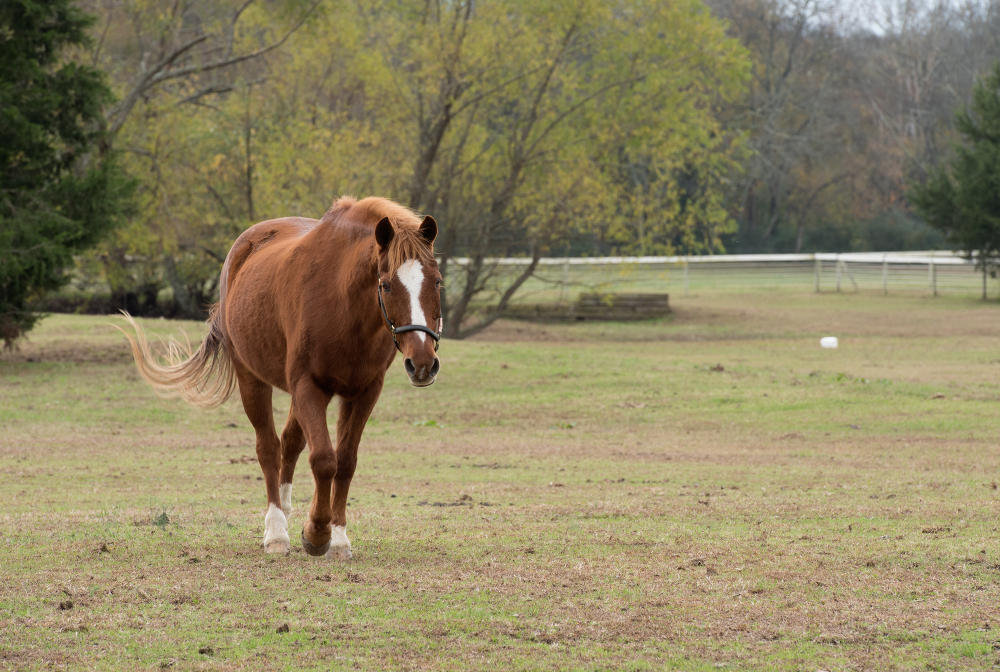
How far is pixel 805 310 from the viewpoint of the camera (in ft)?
105

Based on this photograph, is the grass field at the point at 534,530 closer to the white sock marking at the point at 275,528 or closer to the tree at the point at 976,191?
the white sock marking at the point at 275,528

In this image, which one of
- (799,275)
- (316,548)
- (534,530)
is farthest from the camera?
(799,275)

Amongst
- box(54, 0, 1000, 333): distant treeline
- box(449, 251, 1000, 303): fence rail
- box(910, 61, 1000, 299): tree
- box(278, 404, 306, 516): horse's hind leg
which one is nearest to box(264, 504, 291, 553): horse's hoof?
box(278, 404, 306, 516): horse's hind leg

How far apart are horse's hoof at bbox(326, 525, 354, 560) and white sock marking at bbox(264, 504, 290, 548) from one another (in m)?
0.34

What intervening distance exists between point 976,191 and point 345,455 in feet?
112

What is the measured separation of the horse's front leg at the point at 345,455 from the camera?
5727 millimetres

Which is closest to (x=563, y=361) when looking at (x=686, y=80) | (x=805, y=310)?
(x=686, y=80)

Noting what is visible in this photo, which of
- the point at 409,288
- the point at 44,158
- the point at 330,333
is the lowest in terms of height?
the point at 330,333

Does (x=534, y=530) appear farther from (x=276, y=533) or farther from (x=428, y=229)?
(x=428, y=229)

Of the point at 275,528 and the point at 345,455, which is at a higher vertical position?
the point at 345,455

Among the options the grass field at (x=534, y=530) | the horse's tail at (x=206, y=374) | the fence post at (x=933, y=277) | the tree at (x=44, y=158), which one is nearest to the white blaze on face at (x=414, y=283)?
the grass field at (x=534, y=530)

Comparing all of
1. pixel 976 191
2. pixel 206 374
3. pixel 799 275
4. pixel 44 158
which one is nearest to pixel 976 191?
pixel 976 191

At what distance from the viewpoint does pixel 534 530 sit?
21.8 ft

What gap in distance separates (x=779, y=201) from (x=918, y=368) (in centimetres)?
4086
